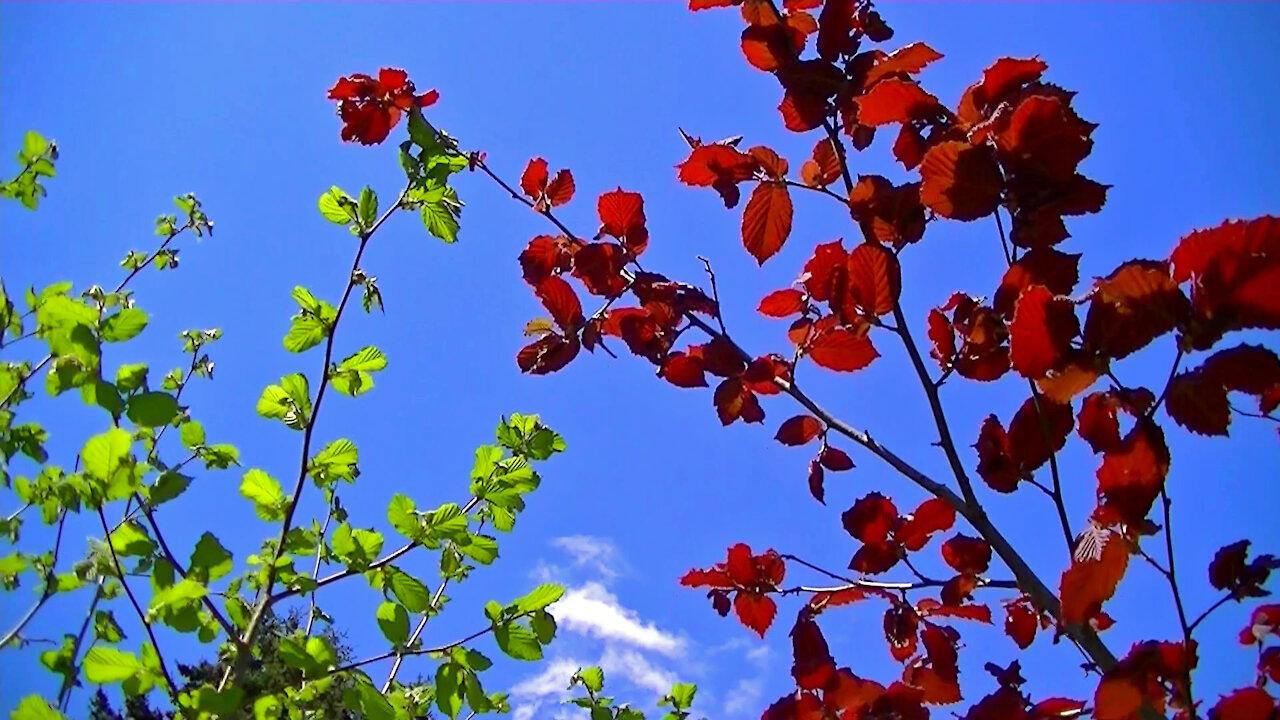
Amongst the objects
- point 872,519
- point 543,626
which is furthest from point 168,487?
point 872,519

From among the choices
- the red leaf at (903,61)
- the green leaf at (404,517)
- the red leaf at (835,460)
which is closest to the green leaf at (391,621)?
the green leaf at (404,517)

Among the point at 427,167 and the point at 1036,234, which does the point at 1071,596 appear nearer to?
the point at 1036,234

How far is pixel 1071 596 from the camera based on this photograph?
2.58 feet

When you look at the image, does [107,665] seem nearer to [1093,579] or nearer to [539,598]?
[539,598]

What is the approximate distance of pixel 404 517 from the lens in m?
1.34

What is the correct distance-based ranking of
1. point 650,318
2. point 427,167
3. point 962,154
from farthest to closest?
point 427,167, point 650,318, point 962,154

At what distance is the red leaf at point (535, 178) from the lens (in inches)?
57.2

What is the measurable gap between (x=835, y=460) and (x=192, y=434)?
1303mm

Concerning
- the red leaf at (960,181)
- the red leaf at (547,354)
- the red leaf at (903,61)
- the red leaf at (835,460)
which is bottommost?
the red leaf at (835,460)

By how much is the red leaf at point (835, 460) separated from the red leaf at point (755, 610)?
10.3 inches

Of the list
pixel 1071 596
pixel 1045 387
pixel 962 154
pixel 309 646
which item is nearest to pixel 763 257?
pixel 962 154

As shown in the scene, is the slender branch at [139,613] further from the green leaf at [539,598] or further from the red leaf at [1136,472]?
the red leaf at [1136,472]

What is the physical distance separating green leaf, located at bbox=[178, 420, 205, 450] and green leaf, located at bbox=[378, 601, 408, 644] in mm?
599

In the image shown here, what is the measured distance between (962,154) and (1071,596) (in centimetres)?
54
